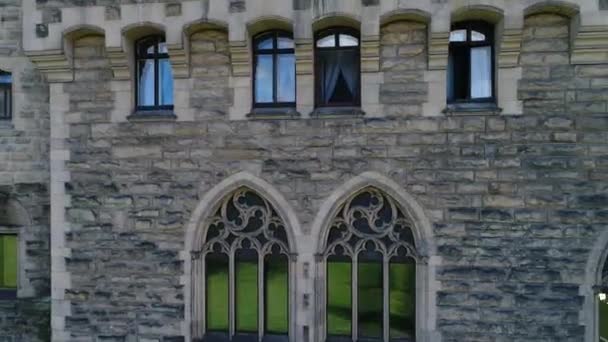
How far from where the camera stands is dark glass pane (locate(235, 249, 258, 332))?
6816 mm

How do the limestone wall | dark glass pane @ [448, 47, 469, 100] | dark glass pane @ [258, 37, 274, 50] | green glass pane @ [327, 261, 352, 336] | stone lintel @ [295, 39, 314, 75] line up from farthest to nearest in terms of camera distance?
the limestone wall < dark glass pane @ [258, 37, 274, 50] < green glass pane @ [327, 261, 352, 336] < dark glass pane @ [448, 47, 469, 100] < stone lintel @ [295, 39, 314, 75]

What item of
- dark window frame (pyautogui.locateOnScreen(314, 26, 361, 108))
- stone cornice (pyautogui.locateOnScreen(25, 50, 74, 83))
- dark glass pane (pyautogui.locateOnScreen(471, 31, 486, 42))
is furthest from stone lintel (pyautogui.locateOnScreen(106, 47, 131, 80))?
dark glass pane (pyautogui.locateOnScreen(471, 31, 486, 42))

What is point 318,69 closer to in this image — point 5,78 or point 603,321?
point 603,321

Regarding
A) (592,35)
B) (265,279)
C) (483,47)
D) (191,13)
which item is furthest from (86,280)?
(592,35)

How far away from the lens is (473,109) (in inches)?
246

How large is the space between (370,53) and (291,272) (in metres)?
3.05

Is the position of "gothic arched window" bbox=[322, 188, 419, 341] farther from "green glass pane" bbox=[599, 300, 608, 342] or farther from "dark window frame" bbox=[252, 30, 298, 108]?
"green glass pane" bbox=[599, 300, 608, 342]

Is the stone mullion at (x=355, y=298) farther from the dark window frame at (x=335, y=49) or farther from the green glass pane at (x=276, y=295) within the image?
the dark window frame at (x=335, y=49)

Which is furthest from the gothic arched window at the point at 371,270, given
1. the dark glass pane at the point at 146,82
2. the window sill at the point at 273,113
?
the dark glass pane at the point at 146,82

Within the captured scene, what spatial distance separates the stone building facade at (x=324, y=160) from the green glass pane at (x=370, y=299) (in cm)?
23

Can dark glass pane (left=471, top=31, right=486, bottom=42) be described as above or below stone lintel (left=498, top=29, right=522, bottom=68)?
above

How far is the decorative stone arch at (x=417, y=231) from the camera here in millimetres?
6289

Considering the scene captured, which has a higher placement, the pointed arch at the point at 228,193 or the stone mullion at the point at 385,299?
the pointed arch at the point at 228,193

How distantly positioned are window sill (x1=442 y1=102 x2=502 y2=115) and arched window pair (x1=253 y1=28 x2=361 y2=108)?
121 centimetres
